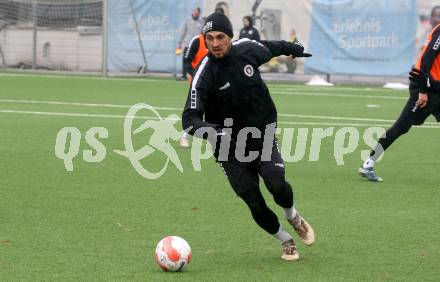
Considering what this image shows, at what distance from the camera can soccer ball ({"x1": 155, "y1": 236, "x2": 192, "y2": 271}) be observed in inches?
296

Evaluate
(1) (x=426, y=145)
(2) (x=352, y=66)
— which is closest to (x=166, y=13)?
(2) (x=352, y=66)

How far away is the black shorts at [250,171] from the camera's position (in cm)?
801

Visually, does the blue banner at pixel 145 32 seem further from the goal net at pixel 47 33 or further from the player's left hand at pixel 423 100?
the player's left hand at pixel 423 100

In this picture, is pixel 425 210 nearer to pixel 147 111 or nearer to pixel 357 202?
pixel 357 202

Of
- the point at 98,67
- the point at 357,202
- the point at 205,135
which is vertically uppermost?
the point at 205,135

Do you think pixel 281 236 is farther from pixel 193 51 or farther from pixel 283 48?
pixel 193 51

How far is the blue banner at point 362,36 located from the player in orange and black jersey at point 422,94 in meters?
18.7

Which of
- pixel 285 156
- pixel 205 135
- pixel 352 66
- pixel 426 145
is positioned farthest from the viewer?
pixel 352 66

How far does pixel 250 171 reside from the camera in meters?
8.11

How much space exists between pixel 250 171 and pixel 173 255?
102 centimetres

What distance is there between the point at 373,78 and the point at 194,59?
17.9 m

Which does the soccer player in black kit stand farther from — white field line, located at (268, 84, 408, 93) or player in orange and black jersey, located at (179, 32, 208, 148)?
white field line, located at (268, 84, 408, 93)

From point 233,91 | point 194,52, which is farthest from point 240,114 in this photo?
point 194,52

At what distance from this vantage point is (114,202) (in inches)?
419
